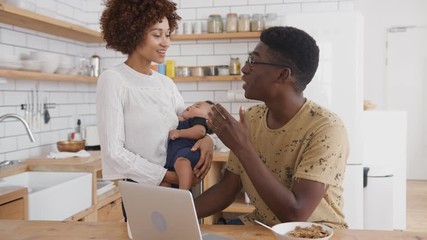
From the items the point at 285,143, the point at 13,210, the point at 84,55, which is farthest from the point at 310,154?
the point at 84,55

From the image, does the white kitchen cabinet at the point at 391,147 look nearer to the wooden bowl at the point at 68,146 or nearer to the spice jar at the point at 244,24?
the spice jar at the point at 244,24

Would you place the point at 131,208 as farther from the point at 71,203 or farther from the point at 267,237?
the point at 71,203

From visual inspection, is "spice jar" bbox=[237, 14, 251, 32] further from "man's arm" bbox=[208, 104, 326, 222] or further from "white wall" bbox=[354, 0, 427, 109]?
"white wall" bbox=[354, 0, 427, 109]

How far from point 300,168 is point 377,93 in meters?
6.04

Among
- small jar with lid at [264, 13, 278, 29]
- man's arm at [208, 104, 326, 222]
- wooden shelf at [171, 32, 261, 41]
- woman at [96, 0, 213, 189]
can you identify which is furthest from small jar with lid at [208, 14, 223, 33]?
man's arm at [208, 104, 326, 222]

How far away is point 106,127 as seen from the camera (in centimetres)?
181

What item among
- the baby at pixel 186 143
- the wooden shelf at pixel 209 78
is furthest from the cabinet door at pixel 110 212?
the baby at pixel 186 143

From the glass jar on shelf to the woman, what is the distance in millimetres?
2220

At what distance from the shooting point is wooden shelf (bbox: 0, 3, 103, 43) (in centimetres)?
288

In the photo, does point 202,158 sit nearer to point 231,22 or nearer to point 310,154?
point 310,154

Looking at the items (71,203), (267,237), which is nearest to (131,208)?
(267,237)

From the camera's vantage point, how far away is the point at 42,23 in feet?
10.6

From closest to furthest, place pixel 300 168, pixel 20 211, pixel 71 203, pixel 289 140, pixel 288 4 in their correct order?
pixel 300 168 < pixel 289 140 < pixel 20 211 < pixel 71 203 < pixel 288 4

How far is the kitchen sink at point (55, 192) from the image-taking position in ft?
8.49
